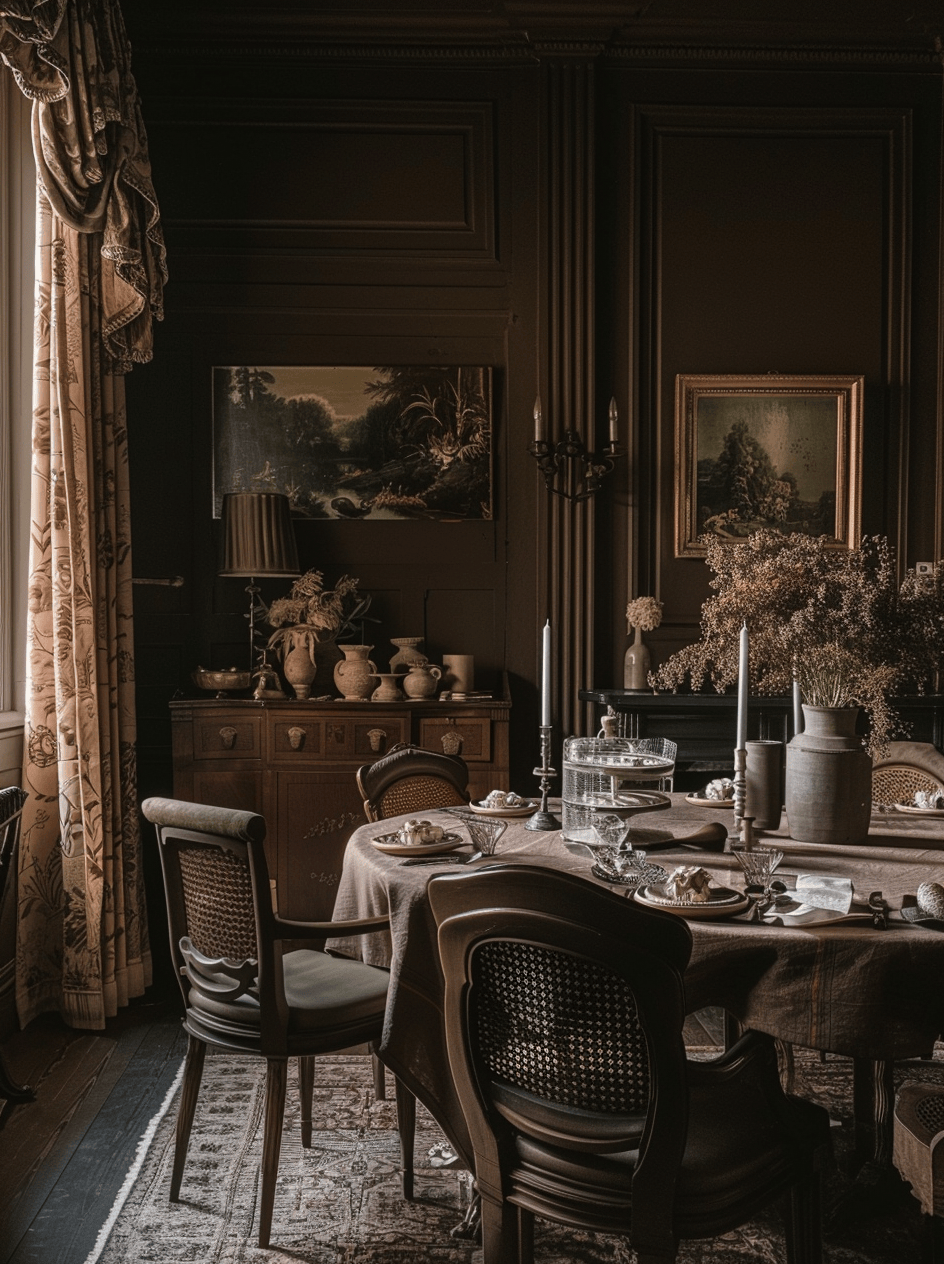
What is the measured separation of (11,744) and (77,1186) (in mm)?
1632

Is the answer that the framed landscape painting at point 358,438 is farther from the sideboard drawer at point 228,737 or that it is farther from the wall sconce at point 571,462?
the sideboard drawer at point 228,737

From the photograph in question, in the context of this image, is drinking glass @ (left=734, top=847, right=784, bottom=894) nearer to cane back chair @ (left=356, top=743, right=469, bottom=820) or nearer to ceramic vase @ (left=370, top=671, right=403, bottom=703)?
cane back chair @ (left=356, top=743, right=469, bottom=820)

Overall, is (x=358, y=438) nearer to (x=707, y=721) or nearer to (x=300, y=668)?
(x=300, y=668)

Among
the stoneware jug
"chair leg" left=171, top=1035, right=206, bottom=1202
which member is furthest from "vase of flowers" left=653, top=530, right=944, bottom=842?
the stoneware jug

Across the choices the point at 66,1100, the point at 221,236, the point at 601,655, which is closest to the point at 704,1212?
the point at 66,1100

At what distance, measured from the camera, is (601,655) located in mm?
5082

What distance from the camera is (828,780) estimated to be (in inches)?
99.8

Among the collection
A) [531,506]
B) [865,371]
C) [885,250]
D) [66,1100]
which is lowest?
[66,1100]

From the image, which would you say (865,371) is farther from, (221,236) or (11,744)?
(11,744)

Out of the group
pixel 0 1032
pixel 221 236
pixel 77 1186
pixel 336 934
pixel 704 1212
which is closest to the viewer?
pixel 704 1212

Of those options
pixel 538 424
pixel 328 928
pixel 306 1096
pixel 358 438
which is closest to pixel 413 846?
pixel 328 928

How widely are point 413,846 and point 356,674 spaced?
2183 mm

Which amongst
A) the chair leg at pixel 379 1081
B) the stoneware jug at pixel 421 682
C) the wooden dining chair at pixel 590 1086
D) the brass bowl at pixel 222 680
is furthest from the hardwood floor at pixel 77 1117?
the stoneware jug at pixel 421 682

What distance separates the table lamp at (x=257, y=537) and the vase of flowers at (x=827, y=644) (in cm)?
249
